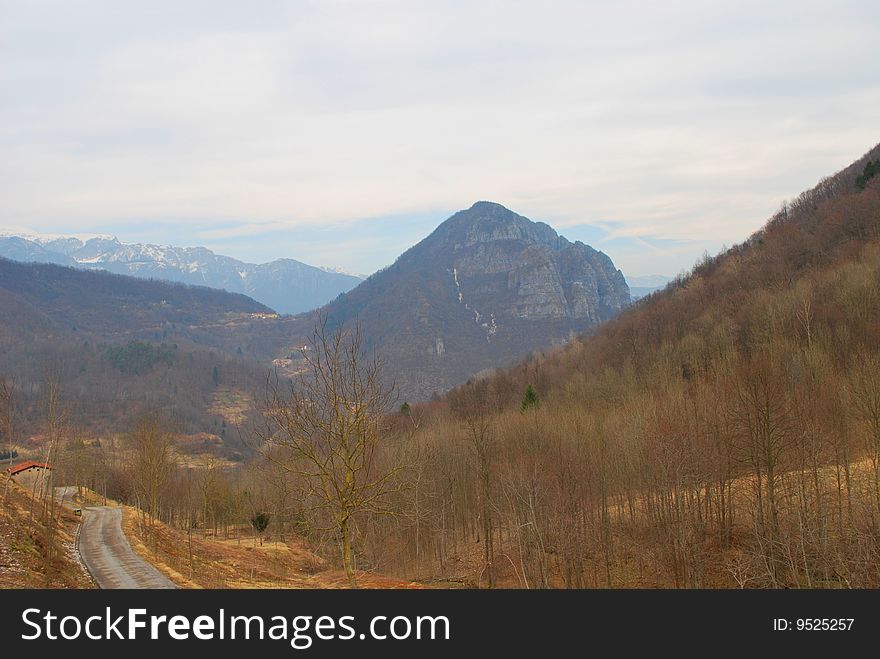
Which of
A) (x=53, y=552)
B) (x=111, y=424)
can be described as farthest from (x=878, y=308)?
(x=111, y=424)

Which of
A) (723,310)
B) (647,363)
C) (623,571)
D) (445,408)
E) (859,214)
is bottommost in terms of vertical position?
(623,571)

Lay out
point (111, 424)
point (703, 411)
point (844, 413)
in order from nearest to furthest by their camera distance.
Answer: point (844, 413) → point (703, 411) → point (111, 424)

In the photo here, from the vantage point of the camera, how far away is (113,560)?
2552 centimetres

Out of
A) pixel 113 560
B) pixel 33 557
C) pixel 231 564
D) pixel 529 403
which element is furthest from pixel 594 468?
pixel 33 557

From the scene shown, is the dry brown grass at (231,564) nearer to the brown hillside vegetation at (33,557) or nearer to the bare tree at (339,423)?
the brown hillside vegetation at (33,557)

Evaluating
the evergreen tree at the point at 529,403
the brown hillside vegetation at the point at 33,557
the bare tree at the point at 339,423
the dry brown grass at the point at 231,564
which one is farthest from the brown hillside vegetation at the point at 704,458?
the brown hillside vegetation at the point at 33,557

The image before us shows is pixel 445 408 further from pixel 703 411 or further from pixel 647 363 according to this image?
pixel 703 411

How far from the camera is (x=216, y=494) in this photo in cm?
6481

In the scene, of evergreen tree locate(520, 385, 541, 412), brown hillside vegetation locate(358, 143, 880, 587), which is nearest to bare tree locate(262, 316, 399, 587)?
brown hillside vegetation locate(358, 143, 880, 587)

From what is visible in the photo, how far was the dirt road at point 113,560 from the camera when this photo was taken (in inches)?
837

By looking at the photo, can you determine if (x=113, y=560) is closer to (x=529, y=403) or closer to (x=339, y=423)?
(x=339, y=423)

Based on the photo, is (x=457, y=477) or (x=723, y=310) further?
(x=723, y=310)

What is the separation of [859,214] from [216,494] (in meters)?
95.7
